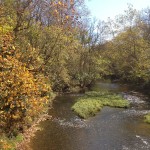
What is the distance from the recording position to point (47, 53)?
1292 inches

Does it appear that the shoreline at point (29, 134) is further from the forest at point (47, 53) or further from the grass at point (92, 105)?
the grass at point (92, 105)

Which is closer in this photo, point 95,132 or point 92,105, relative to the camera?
point 95,132

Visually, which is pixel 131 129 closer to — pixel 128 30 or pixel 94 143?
pixel 94 143

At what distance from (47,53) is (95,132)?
1262 cm

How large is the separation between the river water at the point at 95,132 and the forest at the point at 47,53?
202cm

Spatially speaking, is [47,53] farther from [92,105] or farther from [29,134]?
[29,134]

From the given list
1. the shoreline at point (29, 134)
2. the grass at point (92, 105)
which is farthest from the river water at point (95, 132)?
the grass at point (92, 105)

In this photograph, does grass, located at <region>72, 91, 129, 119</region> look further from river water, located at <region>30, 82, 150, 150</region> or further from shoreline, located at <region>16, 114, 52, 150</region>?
shoreline, located at <region>16, 114, 52, 150</region>

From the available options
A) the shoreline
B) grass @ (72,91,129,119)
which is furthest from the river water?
grass @ (72,91,129,119)

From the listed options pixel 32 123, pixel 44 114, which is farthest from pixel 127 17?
pixel 32 123

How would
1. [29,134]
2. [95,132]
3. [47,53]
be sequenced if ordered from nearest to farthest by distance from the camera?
[29,134] < [95,132] < [47,53]

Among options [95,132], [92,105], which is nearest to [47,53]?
[92,105]

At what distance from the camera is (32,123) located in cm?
2498

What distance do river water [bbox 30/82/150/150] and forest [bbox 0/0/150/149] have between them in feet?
6.62
